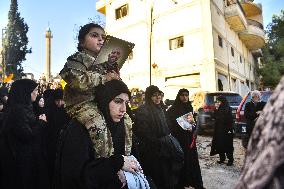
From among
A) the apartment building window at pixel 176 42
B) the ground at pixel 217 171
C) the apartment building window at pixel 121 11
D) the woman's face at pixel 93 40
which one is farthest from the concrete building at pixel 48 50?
the woman's face at pixel 93 40

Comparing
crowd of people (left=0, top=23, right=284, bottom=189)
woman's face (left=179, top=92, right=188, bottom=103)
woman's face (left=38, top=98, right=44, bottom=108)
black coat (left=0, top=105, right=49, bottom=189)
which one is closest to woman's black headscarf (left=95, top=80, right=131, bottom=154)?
crowd of people (left=0, top=23, right=284, bottom=189)

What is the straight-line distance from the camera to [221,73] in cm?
1981

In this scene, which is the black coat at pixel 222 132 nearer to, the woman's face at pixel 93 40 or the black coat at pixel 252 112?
the black coat at pixel 252 112

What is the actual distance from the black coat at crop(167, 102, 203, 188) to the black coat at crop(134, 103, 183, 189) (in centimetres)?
96

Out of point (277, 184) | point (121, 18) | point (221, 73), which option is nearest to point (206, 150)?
point (277, 184)

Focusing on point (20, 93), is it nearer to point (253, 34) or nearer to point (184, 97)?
point (184, 97)

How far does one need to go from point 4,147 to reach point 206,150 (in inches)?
282

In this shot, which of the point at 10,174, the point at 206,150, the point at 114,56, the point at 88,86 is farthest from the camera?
the point at 206,150

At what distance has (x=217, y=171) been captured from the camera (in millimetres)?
6969

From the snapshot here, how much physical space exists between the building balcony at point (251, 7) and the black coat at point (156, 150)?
27.5 meters

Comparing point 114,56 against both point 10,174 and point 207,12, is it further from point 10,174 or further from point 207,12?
point 207,12

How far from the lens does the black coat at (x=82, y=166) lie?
1911mm

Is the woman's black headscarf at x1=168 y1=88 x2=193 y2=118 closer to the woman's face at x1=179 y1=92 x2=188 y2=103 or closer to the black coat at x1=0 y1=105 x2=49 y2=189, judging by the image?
the woman's face at x1=179 y1=92 x2=188 y2=103

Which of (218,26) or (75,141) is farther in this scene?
(218,26)
